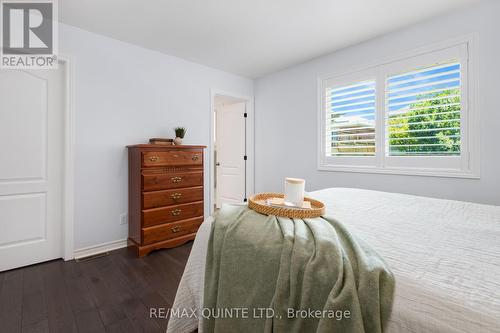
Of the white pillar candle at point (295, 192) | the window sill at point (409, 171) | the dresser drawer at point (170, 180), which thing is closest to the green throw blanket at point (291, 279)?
the white pillar candle at point (295, 192)

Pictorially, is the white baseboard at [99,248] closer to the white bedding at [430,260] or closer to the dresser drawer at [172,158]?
the dresser drawer at [172,158]

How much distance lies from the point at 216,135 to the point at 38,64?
10.0ft

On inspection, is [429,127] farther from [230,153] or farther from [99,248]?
[99,248]

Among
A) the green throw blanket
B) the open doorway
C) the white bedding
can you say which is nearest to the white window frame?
the white bedding

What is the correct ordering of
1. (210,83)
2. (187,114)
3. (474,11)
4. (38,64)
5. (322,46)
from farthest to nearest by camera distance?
(210,83)
(187,114)
(322,46)
(38,64)
(474,11)

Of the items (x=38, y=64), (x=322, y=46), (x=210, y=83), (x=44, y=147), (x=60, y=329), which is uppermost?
(x=322, y=46)

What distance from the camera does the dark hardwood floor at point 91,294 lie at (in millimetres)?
1575

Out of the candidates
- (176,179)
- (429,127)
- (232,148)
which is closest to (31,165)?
(176,179)

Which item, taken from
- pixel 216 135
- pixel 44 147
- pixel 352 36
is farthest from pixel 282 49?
pixel 44 147

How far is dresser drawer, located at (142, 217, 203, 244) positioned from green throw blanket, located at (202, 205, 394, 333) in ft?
5.81

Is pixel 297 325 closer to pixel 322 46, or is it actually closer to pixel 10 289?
pixel 10 289

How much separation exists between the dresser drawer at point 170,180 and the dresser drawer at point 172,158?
12 cm

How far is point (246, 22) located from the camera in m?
2.53

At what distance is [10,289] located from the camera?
197 centimetres
